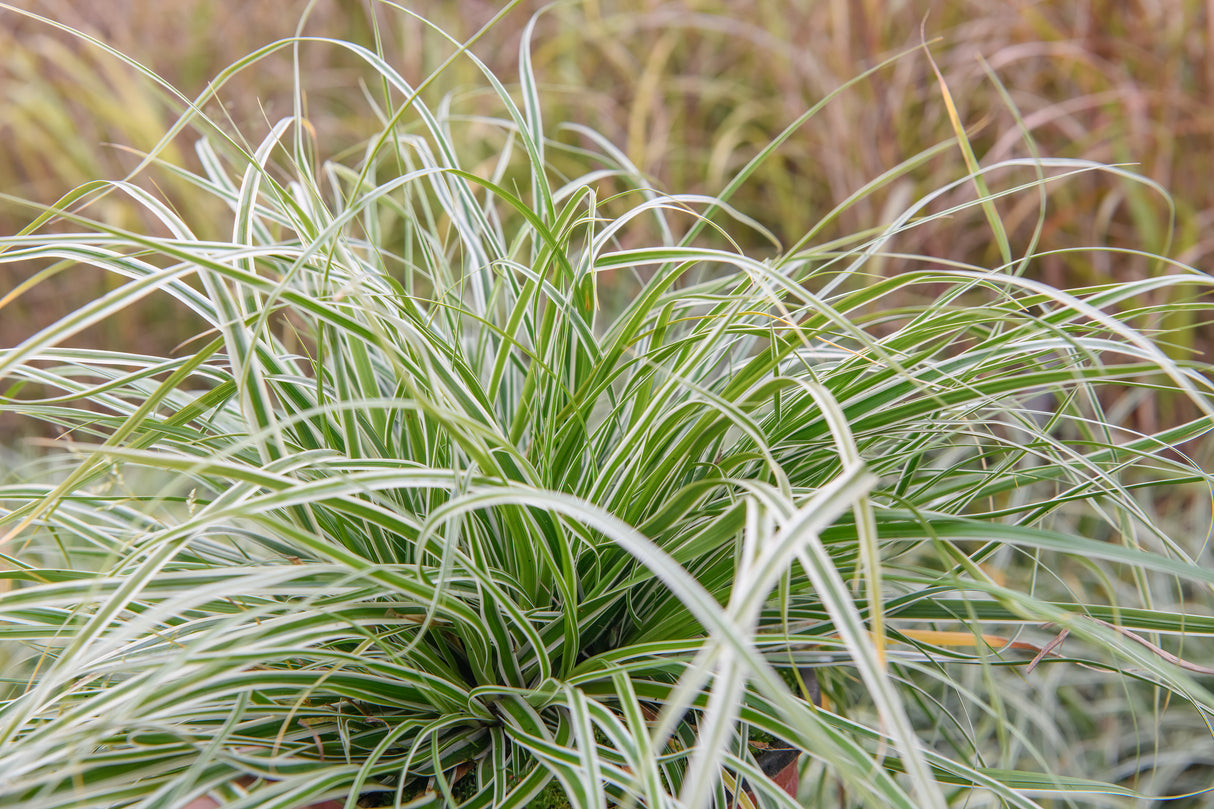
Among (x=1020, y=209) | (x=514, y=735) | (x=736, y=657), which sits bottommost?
(x=1020, y=209)

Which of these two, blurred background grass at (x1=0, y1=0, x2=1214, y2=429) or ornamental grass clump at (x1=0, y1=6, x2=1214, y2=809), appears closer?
ornamental grass clump at (x1=0, y1=6, x2=1214, y2=809)

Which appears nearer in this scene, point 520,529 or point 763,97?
point 520,529

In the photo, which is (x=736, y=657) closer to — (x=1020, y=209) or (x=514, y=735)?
(x=514, y=735)

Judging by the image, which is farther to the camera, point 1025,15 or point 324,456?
point 1025,15

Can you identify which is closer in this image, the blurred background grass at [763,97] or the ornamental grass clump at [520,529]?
the ornamental grass clump at [520,529]

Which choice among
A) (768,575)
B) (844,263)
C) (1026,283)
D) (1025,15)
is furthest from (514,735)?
(1025,15)

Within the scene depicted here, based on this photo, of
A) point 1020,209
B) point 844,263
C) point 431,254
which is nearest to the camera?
point 431,254

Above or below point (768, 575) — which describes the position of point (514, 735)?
below

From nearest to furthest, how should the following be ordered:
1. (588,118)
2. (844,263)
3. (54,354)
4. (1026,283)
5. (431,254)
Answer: (1026,283) → (54,354) → (431,254) → (844,263) → (588,118)
